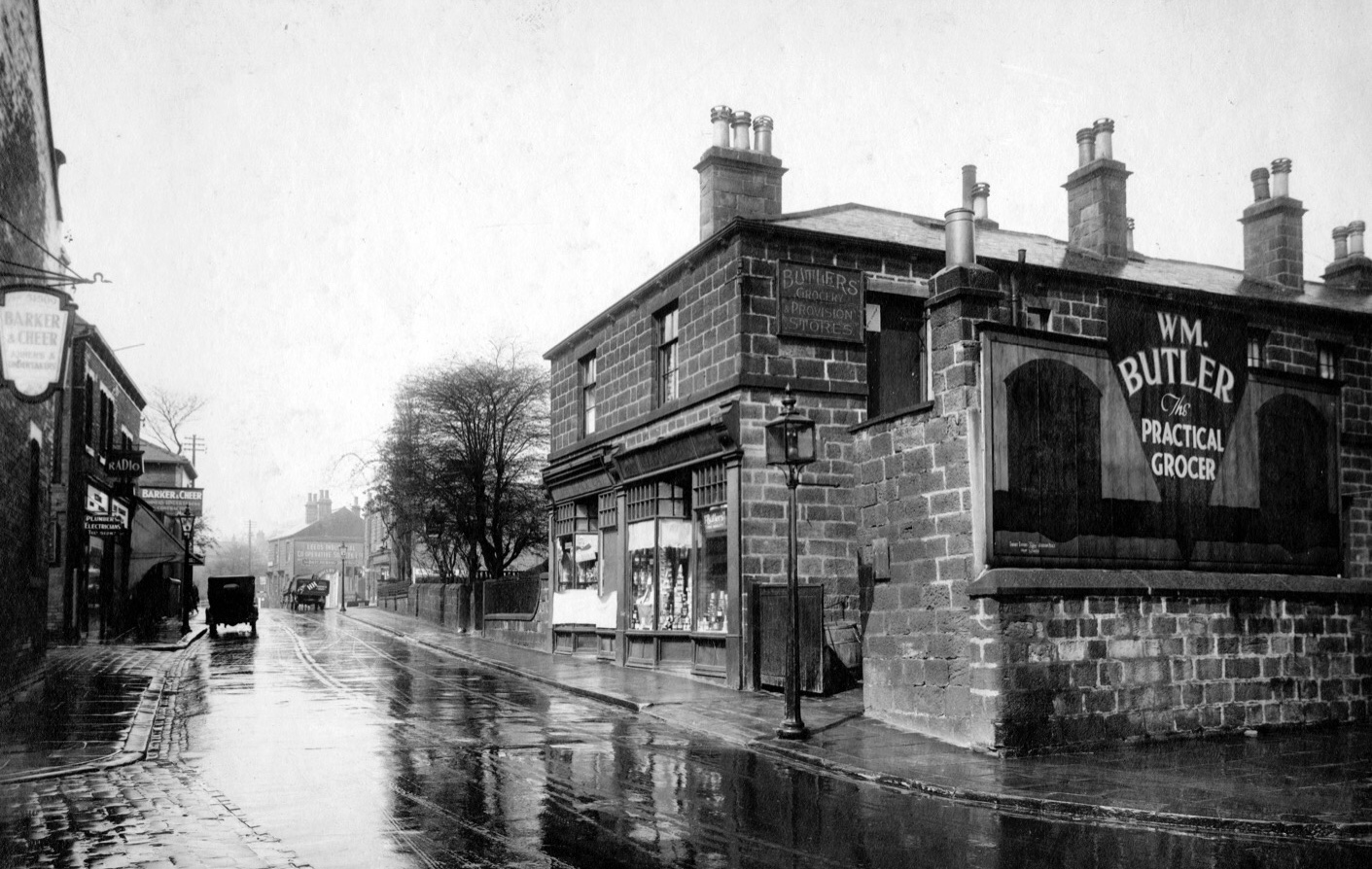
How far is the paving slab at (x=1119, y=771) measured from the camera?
25.2 ft

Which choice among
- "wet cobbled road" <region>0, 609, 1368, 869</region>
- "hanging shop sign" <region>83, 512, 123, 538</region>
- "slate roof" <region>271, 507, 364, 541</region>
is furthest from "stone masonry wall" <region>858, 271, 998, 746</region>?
"slate roof" <region>271, 507, 364, 541</region>

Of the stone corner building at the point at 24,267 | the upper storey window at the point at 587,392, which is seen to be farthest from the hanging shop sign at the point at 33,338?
the upper storey window at the point at 587,392

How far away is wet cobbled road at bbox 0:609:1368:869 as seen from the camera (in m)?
6.53

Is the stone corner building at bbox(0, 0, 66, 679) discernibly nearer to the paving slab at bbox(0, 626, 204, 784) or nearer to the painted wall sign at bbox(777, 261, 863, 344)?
the paving slab at bbox(0, 626, 204, 784)

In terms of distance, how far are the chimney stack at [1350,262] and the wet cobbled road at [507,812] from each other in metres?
20.7

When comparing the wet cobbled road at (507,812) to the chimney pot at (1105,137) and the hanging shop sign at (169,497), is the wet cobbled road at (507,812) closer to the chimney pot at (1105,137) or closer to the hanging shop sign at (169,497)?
the chimney pot at (1105,137)

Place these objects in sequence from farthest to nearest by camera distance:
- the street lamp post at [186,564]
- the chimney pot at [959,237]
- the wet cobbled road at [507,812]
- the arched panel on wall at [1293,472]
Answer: the street lamp post at [186,564] < the arched panel on wall at [1293,472] < the chimney pot at [959,237] < the wet cobbled road at [507,812]

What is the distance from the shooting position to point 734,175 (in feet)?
62.3

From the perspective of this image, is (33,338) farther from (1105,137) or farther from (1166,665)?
(1105,137)

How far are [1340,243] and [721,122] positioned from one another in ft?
52.2

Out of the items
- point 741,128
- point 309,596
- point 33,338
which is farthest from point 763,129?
point 309,596

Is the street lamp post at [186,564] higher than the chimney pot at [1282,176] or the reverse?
the reverse

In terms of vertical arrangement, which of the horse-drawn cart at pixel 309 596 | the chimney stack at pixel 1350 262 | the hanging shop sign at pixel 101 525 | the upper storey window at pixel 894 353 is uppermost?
the chimney stack at pixel 1350 262

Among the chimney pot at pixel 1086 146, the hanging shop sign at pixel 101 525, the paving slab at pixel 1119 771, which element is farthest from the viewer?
the hanging shop sign at pixel 101 525
